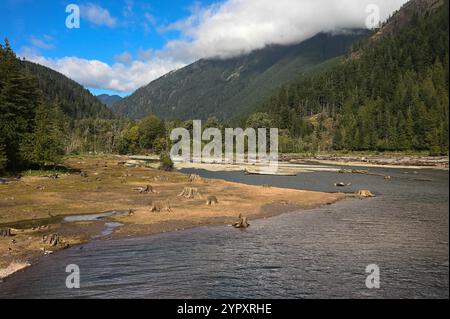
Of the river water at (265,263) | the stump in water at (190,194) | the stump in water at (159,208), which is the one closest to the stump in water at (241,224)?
the river water at (265,263)

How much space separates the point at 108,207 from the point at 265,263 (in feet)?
101

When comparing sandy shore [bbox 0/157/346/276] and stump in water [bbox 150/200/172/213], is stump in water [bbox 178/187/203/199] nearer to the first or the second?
sandy shore [bbox 0/157/346/276]

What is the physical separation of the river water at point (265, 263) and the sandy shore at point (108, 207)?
2.81 m

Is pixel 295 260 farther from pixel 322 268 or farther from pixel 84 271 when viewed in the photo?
pixel 84 271

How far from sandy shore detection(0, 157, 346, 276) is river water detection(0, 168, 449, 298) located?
2.81 metres

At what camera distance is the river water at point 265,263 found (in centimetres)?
2291

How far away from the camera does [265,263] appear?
93.8 ft

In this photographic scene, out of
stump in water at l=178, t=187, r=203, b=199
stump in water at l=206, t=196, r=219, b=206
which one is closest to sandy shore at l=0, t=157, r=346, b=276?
stump in water at l=206, t=196, r=219, b=206

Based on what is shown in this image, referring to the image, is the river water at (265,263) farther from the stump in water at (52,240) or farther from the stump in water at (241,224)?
the stump in water at (52,240)

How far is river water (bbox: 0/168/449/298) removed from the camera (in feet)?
75.2

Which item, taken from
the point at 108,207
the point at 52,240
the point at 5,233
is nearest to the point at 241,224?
the point at 52,240

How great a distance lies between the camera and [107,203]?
5522cm

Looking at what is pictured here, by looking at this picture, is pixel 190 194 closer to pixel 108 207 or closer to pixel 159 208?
pixel 159 208
